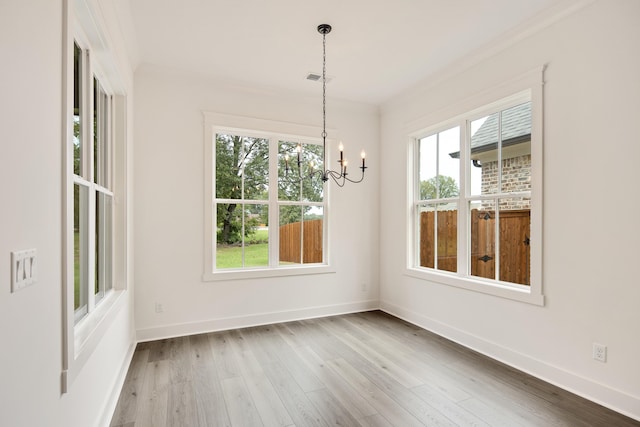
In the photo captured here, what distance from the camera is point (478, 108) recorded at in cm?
336

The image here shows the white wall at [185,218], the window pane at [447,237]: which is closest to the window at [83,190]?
the white wall at [185,218]

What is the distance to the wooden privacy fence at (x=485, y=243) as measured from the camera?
3016mm

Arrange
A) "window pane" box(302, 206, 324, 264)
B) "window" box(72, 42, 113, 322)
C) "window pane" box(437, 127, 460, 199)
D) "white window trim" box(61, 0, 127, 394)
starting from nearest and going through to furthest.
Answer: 1. "white window trim" box(61, 0, 127, 394)
2. "window" box(72, 42, 113, 322)
3. "window pane" box(437, 127, 460, 199)
4. "window pane" box(302, 206, 324, 264)

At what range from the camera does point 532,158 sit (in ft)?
9.26

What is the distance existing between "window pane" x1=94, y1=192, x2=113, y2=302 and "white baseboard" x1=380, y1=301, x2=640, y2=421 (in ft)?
10.8

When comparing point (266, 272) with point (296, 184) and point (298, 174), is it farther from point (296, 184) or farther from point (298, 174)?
point (298, 174)

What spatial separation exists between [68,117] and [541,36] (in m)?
3.35

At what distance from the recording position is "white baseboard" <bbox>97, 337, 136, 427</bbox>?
2080mm

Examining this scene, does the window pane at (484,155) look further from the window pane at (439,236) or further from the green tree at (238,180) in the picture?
the green tree at (238,180)

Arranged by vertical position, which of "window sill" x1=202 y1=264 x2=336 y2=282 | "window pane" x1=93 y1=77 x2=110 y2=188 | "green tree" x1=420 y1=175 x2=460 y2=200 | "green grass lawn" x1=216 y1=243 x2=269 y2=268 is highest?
"window pane" x1=93 y1=77 x2=110 y2=188

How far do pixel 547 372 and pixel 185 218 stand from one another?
3.70 metres

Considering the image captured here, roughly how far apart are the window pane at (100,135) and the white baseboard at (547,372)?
142 inches
